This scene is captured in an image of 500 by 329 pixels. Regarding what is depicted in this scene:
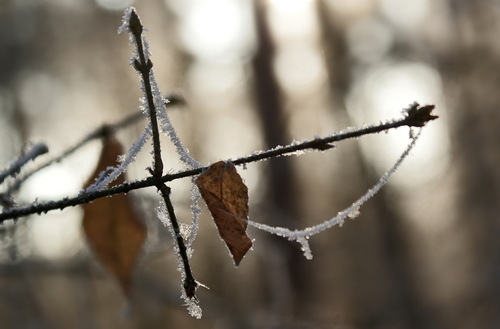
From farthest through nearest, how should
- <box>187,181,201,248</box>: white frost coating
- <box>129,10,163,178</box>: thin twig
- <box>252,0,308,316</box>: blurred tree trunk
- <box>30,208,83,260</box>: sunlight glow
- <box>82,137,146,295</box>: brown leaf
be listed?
<box>252,0,308,316</box>: blurred tree trunk < <box>30,208,83,260</box>: sunlight glow < <box>82,137,146,295</box>: brown leaf < <box>187,181,201,248</box>: white frost coating < <box>129,10,163,178</box>: thin twig

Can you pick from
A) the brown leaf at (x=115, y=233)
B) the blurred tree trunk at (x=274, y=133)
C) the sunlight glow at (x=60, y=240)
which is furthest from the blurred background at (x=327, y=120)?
the brown leaf at (x=115, y=233)

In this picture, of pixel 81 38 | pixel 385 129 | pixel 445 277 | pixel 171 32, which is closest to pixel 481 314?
pixel 445 277

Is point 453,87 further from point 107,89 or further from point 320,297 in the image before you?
point 107,89

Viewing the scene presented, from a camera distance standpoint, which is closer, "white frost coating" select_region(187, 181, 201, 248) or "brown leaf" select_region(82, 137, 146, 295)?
"white frost coating" select_region(187, 181, 201, 248)

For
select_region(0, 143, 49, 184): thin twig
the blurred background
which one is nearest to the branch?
select_region(0, 143, 49, 184): thin twig

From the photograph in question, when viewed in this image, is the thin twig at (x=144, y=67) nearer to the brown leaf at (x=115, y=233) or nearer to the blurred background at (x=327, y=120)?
the brown leaf at (x=115, y=233)

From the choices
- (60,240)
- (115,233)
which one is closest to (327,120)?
(60,240)

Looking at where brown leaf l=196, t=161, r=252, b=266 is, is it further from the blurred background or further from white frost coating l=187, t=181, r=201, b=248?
the blurred background

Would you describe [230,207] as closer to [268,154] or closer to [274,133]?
[268,154]

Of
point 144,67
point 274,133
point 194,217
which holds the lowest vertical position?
point 194,217
